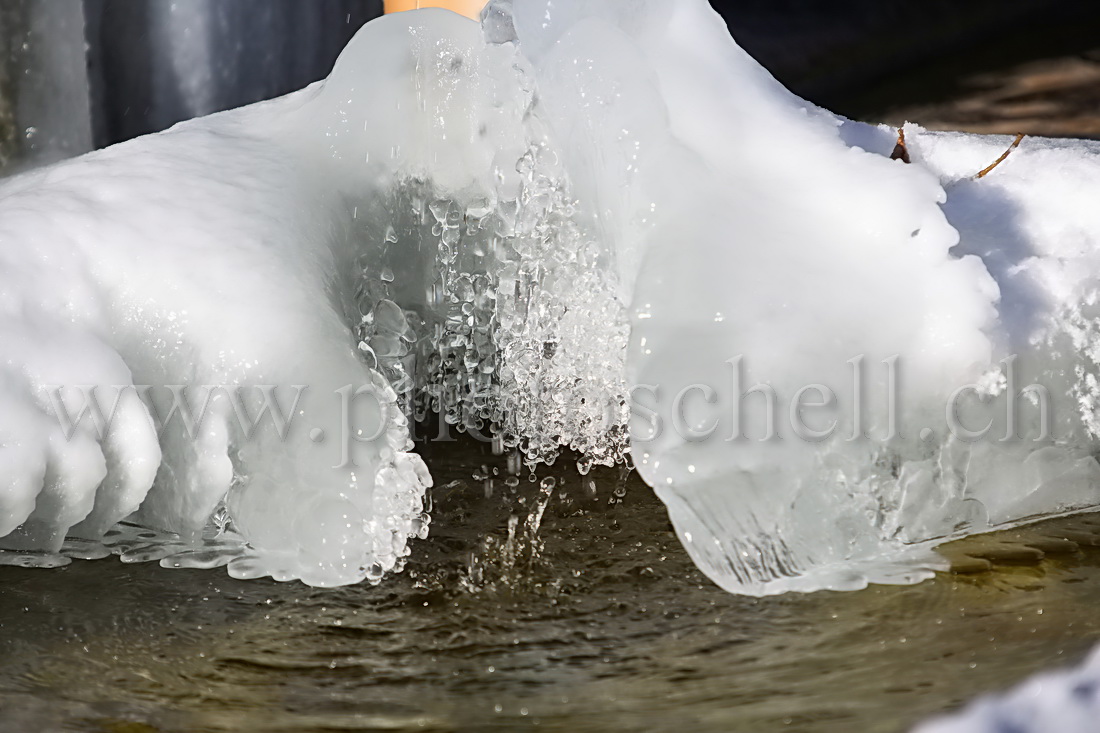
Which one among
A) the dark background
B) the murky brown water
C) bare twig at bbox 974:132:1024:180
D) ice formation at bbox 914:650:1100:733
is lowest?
ice formation at bbox 914:650:1100:733

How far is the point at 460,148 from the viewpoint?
113cm

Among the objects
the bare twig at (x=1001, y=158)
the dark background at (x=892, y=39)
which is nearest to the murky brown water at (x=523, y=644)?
the bare twig at (x=1001, y=158)

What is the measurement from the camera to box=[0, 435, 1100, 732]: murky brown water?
0.73 m

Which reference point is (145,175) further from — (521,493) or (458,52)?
(521,493)

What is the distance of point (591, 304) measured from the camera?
1.05 metres

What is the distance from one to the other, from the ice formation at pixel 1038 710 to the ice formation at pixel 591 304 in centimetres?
16

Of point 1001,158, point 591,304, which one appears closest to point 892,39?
point 1001,158

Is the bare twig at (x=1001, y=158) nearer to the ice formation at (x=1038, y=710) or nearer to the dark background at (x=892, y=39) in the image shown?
the ice formation at (x=1038, y=710)

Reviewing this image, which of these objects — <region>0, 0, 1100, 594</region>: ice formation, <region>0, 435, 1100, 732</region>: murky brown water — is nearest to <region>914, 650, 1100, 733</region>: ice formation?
<region>0, 435, 1100, 732</region>: murky brown water

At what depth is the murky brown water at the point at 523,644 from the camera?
73 cm

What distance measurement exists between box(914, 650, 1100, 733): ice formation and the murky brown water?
18 mm

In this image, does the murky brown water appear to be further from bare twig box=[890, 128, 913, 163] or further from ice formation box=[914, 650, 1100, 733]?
bare twig box=[890, 128, 913, 163]
